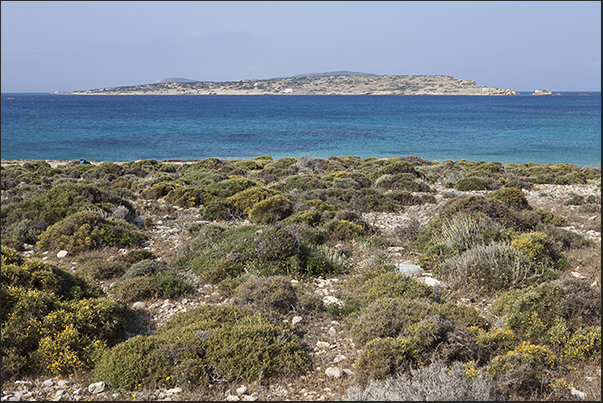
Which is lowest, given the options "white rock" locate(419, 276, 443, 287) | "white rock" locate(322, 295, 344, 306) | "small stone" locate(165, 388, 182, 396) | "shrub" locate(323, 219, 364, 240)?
"white rock" locate(322, 295, 344, 306)

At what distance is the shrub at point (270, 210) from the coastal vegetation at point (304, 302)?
0.16 ft

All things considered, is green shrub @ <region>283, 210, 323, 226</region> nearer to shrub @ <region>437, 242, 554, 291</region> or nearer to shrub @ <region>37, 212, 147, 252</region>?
shrub @ <region>37, 212, 147, 252</region>

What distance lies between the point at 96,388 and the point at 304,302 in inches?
119

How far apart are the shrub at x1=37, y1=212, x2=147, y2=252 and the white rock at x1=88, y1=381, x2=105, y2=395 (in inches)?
219

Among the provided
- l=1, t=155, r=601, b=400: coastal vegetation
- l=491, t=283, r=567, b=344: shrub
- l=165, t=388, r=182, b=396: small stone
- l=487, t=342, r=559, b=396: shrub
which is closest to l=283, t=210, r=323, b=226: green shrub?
l=1, t=155, r=601, b=400: coastal vegetation

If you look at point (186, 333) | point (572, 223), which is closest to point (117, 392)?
point (186, 333)

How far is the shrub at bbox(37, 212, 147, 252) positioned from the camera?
30.1 feet

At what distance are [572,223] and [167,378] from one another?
456 inches

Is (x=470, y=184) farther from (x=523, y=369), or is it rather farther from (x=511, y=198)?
(x=523, y=369)

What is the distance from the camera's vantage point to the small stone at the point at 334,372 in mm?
4625

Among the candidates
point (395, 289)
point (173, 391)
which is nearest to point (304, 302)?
point (395, 289)

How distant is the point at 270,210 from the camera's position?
1183 cm

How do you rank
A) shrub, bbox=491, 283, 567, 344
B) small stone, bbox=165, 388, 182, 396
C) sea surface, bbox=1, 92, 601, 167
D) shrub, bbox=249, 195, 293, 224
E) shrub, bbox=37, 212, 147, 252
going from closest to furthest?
small stone, bbox=165, 388, 182, 396, shrub, bbox=491, 283, 567, 344, shrub, bbox=37, 212, 147, 252, shrub, bbox=249, 195, 293, 224, sea surface, bbox=1, 92, 601, 167

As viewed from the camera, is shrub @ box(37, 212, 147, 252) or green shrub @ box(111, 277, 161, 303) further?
shrub @ box(37, 212, 147, 252)
